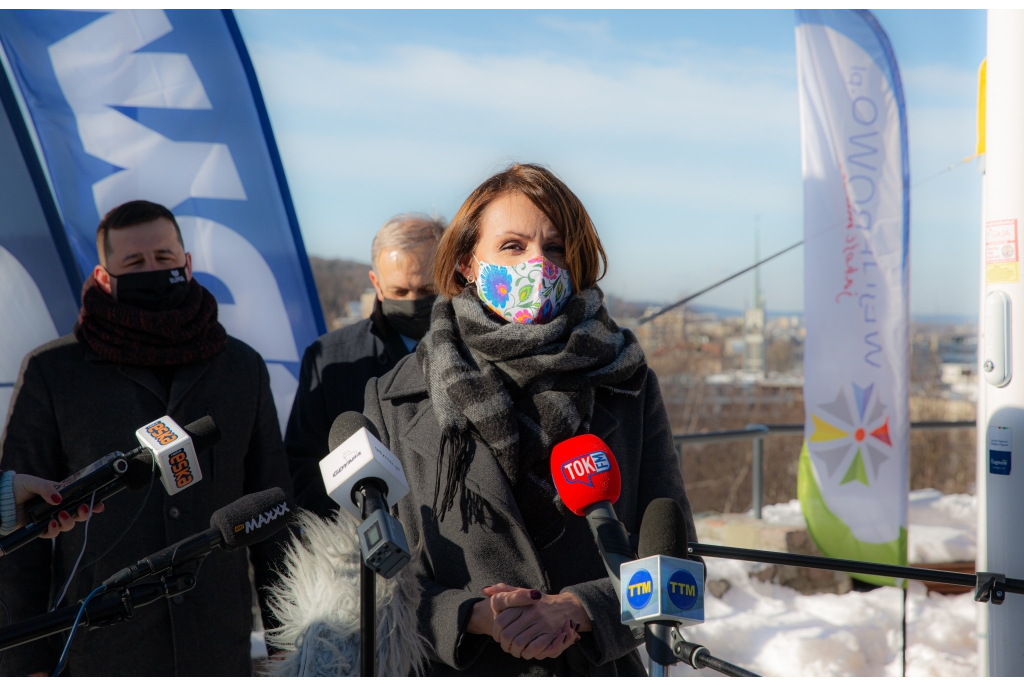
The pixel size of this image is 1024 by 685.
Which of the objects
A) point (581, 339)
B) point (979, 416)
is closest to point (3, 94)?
point (581, 339)

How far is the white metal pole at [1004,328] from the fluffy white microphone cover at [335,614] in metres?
2.09

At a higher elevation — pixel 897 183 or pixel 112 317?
pixel 897 183

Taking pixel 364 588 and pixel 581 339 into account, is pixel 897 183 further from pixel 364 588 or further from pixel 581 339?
pixel 364 588

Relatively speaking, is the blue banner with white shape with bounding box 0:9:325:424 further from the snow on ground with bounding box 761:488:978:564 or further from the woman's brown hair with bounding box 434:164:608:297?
the snow on ground with bounding box 761:488:978:564

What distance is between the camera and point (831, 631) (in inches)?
175

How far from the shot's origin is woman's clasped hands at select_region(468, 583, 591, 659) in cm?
154

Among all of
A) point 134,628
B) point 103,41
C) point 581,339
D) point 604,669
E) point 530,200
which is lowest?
point 134,628

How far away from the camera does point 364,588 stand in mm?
1157

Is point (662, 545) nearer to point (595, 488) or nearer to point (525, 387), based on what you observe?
point (595, 488)

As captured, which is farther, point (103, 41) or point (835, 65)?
point (835, 65)

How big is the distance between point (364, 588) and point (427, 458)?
65 cm

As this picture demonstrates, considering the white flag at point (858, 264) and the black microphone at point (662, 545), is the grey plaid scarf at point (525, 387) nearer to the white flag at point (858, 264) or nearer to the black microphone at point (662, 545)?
the black microphone at point (662, 545)

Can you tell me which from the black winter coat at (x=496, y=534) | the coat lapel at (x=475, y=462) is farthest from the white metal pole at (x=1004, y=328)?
the coat lapel at (x=475, y=462)

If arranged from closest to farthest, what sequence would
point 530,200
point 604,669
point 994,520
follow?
point 604,669 < point 530,200 < point 994,520
